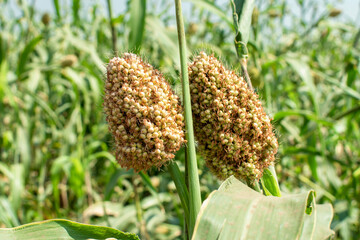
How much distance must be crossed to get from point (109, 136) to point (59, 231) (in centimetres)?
147

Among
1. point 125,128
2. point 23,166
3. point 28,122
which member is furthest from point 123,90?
point 28,122

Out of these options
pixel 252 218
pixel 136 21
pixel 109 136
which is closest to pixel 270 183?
pixel 252 218

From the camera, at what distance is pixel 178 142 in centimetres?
66

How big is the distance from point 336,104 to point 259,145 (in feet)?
6.43

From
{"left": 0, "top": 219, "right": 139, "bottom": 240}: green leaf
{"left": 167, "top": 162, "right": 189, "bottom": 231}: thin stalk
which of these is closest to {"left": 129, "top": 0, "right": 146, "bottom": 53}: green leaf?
{"left": 167, "top": 162, "right": 189, "bottom": 231}: thin stalk

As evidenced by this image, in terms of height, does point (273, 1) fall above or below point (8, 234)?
above

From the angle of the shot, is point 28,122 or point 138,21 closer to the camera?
point 138,21

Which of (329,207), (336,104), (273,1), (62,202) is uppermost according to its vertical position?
(273,1)

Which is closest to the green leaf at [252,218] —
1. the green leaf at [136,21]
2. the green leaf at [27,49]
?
the green leaf at [136,21]

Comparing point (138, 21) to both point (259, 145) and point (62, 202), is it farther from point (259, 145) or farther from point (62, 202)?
point (62, 202)

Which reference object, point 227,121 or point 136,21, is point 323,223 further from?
point 136,21

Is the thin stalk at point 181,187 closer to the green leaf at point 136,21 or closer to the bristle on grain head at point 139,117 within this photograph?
the bristle on grain head at point 139,117

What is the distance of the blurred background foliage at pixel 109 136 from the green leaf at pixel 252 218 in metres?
0.34

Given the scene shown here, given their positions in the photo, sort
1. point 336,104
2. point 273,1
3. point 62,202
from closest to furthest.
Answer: point 336,104
point 62,202
point 273,1
